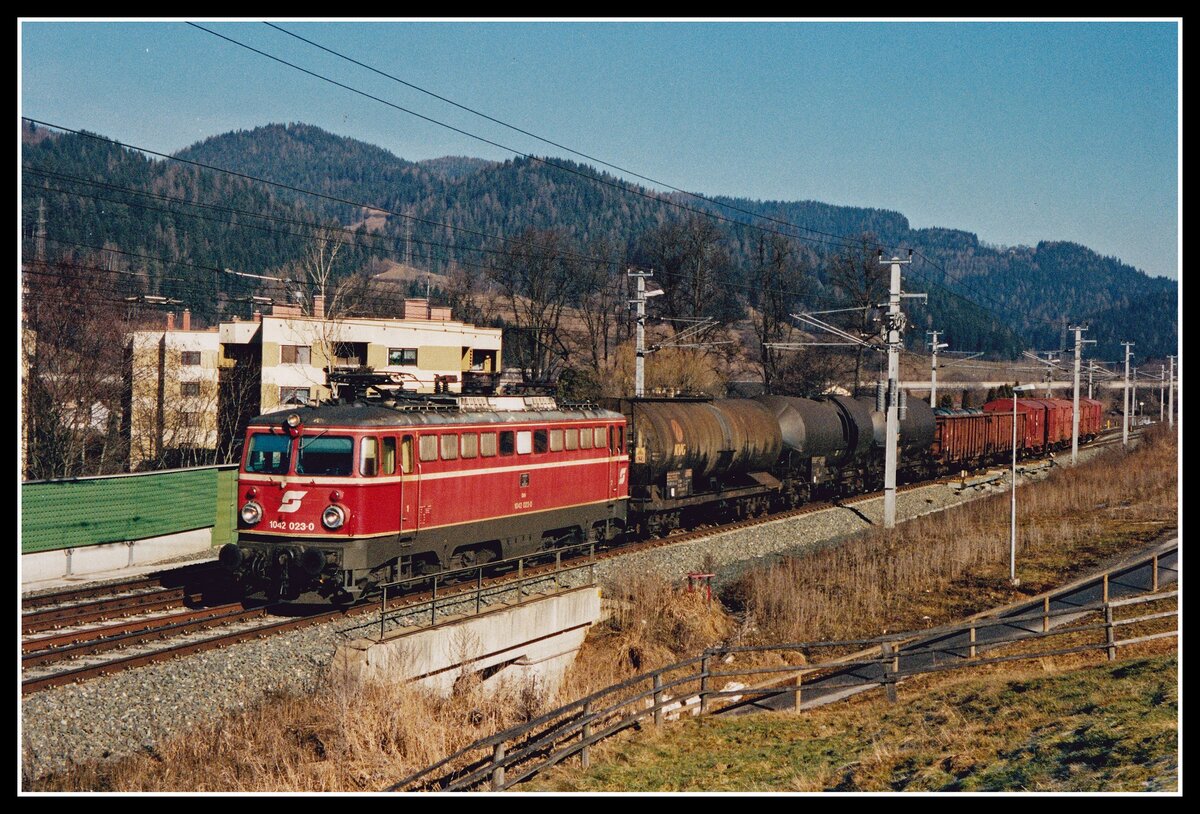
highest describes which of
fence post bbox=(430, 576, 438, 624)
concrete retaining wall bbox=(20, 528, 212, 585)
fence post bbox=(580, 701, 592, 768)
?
fence post bbox=(430, 576, 438, 624)

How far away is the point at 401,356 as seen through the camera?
198 ft

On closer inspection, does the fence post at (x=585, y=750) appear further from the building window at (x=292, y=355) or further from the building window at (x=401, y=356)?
the building window at (x=401, y=356)

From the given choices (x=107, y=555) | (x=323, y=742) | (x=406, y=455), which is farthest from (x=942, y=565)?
(x=107, y=555)

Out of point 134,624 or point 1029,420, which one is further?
point 1029,420

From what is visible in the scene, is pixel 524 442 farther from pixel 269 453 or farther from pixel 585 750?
pixel 585 750

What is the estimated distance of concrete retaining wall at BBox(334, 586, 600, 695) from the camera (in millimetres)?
18188

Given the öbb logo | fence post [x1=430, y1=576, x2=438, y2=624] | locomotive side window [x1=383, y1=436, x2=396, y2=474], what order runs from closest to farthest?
fence post [x1=430, y1=576, x2=438, y2=624], the öbb logo, locomotive side window [x1=383, y1=436, x2=396, y2=474]

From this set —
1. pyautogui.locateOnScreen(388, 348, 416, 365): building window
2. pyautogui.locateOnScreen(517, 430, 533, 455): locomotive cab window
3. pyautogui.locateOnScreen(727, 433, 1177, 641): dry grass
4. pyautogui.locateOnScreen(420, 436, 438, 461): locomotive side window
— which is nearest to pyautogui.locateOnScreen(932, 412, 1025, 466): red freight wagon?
pyautogui.locateOnScreen(727, 433, 1177, 641): dry grass

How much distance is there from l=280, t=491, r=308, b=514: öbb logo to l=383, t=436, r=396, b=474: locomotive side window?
4.96 feet

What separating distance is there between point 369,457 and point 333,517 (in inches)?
48.3

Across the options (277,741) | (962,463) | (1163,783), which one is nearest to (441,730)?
(277,741)

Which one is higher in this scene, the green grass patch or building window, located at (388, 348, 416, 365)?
building window, located at (388, 348, 416, 365)

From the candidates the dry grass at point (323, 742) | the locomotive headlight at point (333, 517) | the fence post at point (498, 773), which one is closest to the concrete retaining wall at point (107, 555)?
the locomotive headlight at point (333, 517)

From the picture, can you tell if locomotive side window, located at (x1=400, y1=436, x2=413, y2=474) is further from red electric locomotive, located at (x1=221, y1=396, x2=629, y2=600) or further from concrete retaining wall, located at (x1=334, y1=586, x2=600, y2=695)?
concrete retaining wall, located at (x1=334, y1=586, x2=600, y2=695)
